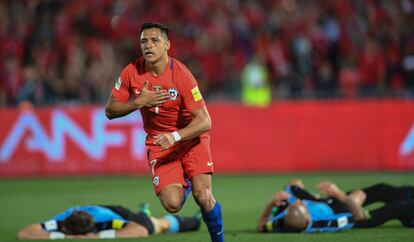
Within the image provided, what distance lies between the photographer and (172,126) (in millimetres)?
8461

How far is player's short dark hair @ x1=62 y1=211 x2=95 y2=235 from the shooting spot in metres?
9.39

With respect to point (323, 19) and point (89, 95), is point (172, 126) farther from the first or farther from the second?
point (323, 19)

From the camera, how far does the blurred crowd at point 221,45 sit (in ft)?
63.3

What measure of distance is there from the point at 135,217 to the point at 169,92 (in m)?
2.28

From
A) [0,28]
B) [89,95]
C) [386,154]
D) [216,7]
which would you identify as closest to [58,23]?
[0,28]

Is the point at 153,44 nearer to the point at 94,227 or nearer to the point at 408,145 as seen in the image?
the point at 94,227

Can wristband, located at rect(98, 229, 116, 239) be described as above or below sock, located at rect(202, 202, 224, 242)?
below

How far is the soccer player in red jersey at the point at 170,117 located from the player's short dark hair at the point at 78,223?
1.39m

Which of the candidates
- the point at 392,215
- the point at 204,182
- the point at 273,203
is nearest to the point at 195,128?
the point at 204,182

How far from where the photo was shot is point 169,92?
26.8 ft

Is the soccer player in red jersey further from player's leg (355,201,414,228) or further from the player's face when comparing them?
player's leg (355,201,414,228)

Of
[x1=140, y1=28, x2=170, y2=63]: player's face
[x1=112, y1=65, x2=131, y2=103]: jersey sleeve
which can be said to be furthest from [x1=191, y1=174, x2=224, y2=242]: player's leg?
[x1=140, y1=28, x2=170, y2=63]: player's face

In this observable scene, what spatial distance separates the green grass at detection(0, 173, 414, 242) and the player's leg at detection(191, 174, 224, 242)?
114 centimetres

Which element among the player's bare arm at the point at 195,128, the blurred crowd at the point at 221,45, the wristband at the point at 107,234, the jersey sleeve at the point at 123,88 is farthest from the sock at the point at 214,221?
the blurred crowd at the point at 221,45
